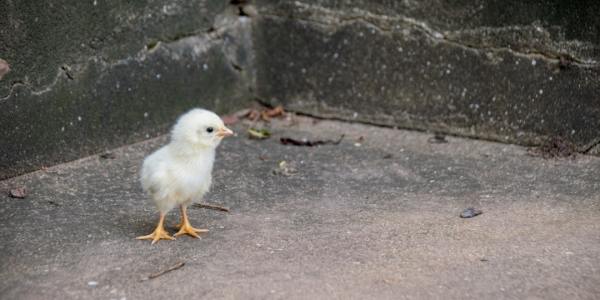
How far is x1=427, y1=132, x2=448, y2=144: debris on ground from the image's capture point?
19.0 ft

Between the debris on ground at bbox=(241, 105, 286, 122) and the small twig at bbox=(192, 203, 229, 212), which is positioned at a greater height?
the debris on ground at bbox=(241, 105, 286, 122)


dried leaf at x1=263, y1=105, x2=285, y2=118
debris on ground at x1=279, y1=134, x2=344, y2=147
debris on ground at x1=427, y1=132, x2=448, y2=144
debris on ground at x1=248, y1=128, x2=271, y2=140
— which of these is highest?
debris on ground at x1=427, y1=132, x2=448, y2=144

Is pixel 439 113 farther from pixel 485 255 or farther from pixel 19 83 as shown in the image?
pixel 19 83

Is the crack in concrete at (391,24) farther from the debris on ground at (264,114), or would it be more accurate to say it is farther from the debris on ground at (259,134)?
the debris on ground at (259,134)

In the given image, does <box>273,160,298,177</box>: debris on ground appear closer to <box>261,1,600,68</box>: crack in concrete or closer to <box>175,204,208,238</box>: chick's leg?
<box>175,204,208,238</box>: chick's leg

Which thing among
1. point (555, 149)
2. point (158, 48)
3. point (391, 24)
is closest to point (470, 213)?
point (555, 149)

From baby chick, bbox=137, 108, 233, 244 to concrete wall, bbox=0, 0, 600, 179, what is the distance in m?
1.23

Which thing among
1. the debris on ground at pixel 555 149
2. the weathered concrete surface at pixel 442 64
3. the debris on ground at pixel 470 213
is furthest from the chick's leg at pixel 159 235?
the debris on ground at pixel 555 149

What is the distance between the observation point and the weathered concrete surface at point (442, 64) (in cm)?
538

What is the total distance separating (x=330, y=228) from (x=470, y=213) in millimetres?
765

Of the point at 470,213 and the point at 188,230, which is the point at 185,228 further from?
the point at 470,213

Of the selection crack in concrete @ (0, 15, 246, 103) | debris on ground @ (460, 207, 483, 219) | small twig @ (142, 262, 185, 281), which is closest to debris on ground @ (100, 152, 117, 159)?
crack in concrete @ (0, 15, 246, 103)

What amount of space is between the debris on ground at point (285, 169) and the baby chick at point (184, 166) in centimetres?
103

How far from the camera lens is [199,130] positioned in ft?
13.8
